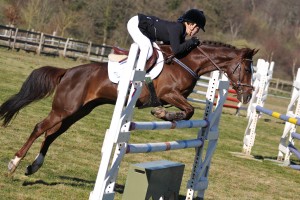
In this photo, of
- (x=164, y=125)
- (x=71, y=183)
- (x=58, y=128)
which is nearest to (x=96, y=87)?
(x=58, y=128)

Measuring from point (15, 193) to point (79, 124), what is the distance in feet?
19.2

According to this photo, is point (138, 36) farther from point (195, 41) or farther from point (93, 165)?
point (93, 165)

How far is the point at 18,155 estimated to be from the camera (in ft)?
23.2

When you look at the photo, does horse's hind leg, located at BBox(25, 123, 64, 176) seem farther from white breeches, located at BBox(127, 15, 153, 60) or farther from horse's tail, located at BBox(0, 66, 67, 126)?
white breeches, located at BBox(127, 15, 153, 60)

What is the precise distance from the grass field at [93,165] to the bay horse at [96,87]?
0.45 metres

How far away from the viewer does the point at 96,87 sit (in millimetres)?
7445

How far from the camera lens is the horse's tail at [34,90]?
756 centimetres

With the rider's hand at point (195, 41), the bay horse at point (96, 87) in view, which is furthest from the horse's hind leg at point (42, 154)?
the rider's hand at point (195, 41)

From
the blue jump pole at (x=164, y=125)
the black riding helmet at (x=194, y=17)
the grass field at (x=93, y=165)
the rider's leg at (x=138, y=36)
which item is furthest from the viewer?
the black riding helmet at (x=194, y=17)

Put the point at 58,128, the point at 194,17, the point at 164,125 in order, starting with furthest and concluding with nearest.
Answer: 1. the point at 58,128
2. the point at 194,17
3. the point at 164,125

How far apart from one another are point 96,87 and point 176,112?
1.04 meters

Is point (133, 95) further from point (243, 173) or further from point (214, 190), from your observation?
point (243, 173)

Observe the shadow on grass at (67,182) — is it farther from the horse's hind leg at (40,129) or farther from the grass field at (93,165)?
the horse's hind leg at (40,129)

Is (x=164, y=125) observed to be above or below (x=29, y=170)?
above
